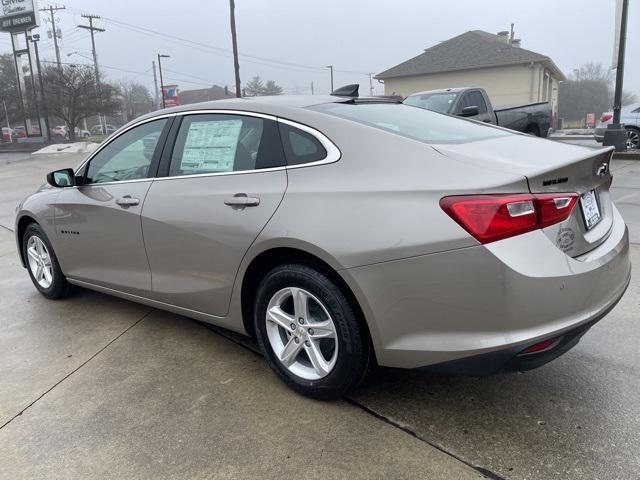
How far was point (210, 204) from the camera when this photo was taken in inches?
114

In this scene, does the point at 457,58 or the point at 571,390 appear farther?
the point at 457,58

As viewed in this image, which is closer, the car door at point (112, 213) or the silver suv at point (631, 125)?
the car door at point (112, 213)

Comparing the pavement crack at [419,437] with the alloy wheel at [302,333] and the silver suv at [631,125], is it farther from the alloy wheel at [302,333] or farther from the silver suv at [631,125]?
the silver suv at [631,125]

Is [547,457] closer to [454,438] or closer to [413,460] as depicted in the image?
[454,438]

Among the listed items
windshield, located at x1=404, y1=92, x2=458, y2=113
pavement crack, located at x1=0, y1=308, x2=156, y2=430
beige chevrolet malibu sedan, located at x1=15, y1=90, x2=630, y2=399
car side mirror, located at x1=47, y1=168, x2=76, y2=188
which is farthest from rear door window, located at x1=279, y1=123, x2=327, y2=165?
windshield, located at x1=404, y1=92, x2=458, y2=113

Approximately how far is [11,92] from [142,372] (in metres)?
54.7

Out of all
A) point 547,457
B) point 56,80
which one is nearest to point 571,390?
point 547,457

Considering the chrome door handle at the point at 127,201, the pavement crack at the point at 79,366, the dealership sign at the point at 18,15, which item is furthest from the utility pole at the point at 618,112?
the dealership sign at the point at 18,15

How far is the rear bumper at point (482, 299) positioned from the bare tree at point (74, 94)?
37976mm

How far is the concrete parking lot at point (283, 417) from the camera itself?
2.21 m

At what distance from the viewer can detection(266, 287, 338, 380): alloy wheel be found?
257cm

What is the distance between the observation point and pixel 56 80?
35062 millimetres

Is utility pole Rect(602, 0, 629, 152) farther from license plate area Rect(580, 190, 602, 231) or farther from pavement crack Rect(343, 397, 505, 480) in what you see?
pavement crack Rect(343, 397, 505, 480)

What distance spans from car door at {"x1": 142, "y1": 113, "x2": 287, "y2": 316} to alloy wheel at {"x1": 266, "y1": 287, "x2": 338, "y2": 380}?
1.07ft
